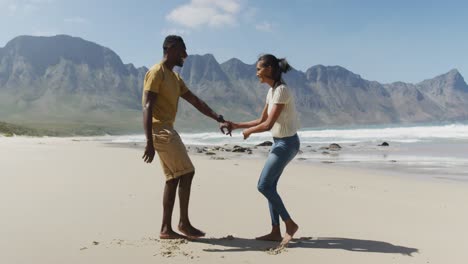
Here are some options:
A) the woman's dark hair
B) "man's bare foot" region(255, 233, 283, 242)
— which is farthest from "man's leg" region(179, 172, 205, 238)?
the woman's dark hair

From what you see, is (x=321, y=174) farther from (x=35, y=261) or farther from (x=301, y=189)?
(x=35, y=261)

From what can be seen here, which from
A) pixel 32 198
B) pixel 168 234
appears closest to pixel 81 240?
pixel 168 234

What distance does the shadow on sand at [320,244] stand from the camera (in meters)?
4.50

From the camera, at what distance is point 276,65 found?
493cm

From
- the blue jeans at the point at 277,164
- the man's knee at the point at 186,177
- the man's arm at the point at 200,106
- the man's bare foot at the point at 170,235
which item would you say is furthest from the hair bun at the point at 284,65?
the man's bare foot at the point at 170,235

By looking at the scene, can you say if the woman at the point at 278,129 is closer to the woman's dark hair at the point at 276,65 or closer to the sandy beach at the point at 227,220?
the woman's dark hair at the point at 276,65

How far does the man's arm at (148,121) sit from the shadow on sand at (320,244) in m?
1.14

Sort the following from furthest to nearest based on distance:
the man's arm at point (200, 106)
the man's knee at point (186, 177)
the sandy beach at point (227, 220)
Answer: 1. the man's arm at point (200, 106)
2. the man's knee at point (186, 177)
3. the sandy beach at point (227, 220)

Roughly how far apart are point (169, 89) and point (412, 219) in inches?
147

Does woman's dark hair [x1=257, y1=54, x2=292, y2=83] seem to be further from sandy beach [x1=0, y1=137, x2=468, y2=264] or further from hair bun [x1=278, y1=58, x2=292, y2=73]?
sandy beach [x1=0, y1=137, x2=468, y2=264]

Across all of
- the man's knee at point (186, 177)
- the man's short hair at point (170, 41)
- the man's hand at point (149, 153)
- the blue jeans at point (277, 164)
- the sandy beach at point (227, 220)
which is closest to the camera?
the sandy beach at point (227, 220)

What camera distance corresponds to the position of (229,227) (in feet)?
18.3

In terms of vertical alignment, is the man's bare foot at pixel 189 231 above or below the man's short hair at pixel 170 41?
below

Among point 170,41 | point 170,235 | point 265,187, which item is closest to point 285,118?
point 265,187
